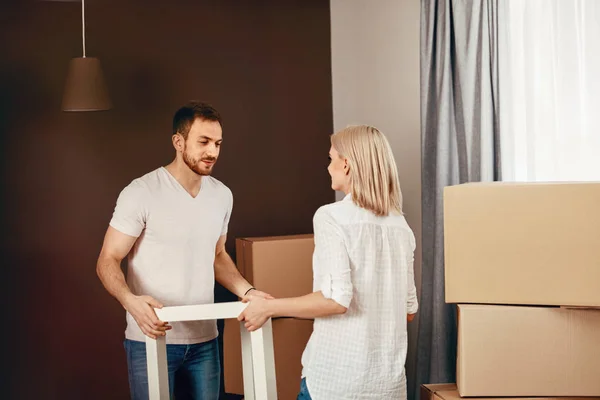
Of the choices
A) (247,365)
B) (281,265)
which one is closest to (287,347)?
(281,265)

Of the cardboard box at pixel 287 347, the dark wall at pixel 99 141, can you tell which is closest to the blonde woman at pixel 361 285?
the cardboard box at pixel 287 347

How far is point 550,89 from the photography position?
2414 mm

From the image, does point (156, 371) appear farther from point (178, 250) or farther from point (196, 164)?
point (196, 164)

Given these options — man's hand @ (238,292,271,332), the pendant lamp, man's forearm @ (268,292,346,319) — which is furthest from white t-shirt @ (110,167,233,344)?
the pendant lamp

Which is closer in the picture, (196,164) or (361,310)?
(361,310)

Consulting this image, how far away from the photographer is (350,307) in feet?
6.17

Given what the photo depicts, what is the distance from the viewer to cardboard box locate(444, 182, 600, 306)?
1886 mm

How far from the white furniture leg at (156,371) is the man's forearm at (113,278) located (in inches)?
8.0

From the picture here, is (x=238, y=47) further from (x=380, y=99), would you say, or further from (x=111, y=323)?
(x=111, y=323)

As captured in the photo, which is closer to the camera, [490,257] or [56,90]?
[490,257]

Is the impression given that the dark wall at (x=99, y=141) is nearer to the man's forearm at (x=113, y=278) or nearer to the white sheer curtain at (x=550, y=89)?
the man's forearm at (x=113, y=278)

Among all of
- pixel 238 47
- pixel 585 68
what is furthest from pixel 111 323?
pixel 585 68

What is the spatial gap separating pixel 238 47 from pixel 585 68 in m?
1.59

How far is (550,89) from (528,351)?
899 mm
